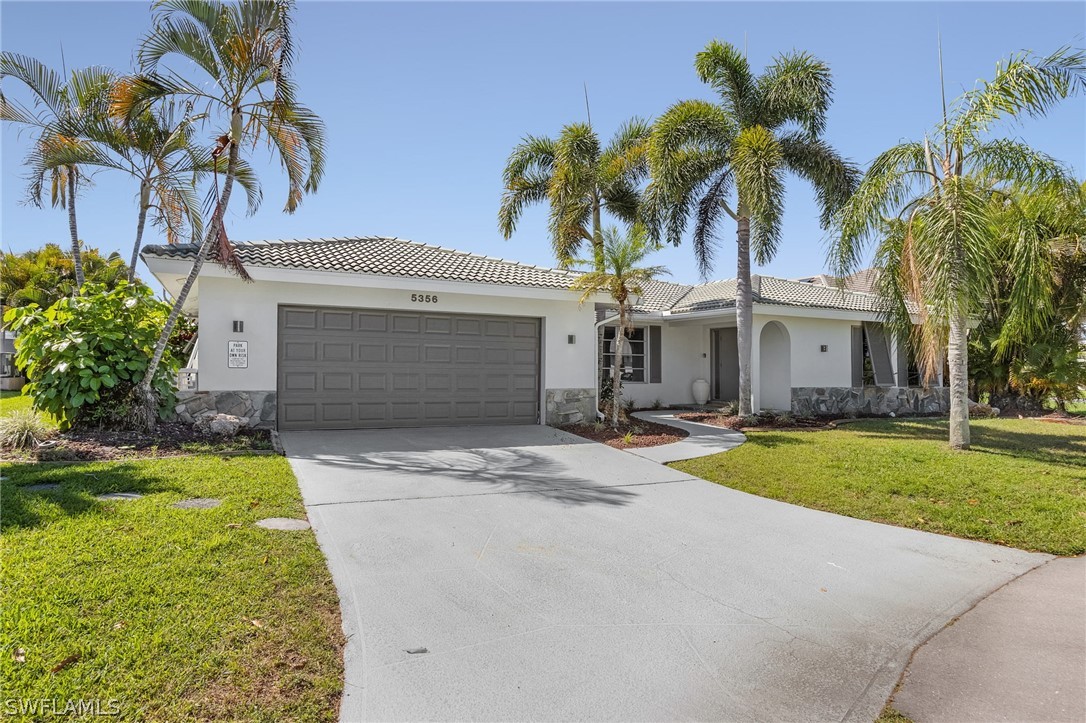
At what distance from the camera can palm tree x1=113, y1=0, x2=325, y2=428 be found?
28.3 feet

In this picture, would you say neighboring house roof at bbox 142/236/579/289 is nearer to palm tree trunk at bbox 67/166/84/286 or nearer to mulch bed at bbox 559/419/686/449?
mulch bed at bbox 559/419/686/449

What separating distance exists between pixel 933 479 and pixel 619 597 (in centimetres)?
587

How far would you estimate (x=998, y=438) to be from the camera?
11.5m

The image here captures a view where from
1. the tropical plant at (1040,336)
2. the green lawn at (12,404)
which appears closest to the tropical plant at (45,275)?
the green lawn at (12,404)

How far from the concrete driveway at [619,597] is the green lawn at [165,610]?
257 mm

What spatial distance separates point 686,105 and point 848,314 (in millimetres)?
7724

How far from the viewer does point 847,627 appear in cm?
376

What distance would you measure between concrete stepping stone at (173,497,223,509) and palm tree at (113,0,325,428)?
433 centimetres

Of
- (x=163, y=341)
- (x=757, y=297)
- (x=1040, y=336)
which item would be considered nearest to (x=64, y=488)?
(x=163, y=341)

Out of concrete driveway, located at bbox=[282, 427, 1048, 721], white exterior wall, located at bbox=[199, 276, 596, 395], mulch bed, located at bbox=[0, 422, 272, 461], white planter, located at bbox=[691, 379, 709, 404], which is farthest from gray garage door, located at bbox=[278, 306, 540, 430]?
white planter, located at bbox=[691, 379, 709, 404]

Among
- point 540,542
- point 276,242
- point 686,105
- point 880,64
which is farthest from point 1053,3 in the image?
point 276,242

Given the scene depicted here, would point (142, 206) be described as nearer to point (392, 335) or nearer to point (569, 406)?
point (392, 335)

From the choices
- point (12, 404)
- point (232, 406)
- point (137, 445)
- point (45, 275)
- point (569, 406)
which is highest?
point (45, 275)

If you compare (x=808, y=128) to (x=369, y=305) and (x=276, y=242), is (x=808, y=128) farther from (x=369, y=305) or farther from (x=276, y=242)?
(x=276, y=242)
